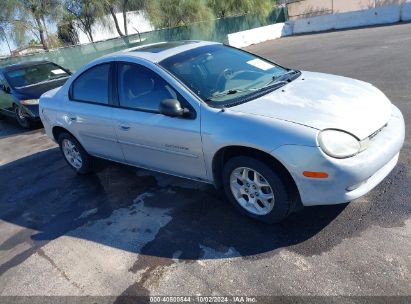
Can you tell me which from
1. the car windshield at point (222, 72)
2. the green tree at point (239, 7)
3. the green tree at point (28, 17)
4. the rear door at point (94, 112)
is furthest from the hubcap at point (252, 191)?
Result: the green tree at point (239, 7)

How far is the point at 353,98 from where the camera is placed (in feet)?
11.8

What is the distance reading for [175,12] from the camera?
2578cm

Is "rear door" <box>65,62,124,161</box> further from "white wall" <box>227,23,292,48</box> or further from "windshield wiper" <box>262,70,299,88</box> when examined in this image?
"white wall" <box>227,23,292,48</box>

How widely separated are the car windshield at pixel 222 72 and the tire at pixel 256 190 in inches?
24.9

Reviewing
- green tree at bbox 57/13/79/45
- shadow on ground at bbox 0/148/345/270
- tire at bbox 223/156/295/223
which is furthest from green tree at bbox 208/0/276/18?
tire at bbox 223/156/295/223

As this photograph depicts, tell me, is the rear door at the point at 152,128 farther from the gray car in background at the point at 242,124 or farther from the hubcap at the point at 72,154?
the hubcap at the point at 72,154

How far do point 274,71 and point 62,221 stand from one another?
9.61ft

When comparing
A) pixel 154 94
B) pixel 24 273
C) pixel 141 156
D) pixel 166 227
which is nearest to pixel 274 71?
pixel 154 94

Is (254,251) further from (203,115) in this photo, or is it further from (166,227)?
(203,115)

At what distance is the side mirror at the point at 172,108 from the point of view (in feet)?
12.1

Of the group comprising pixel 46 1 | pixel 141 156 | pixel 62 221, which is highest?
pixel 46 1

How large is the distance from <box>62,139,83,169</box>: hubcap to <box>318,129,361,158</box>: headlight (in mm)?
3689

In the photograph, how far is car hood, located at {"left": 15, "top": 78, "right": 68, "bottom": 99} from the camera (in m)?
9.25

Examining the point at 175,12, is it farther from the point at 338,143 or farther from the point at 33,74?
the point at 338,143
